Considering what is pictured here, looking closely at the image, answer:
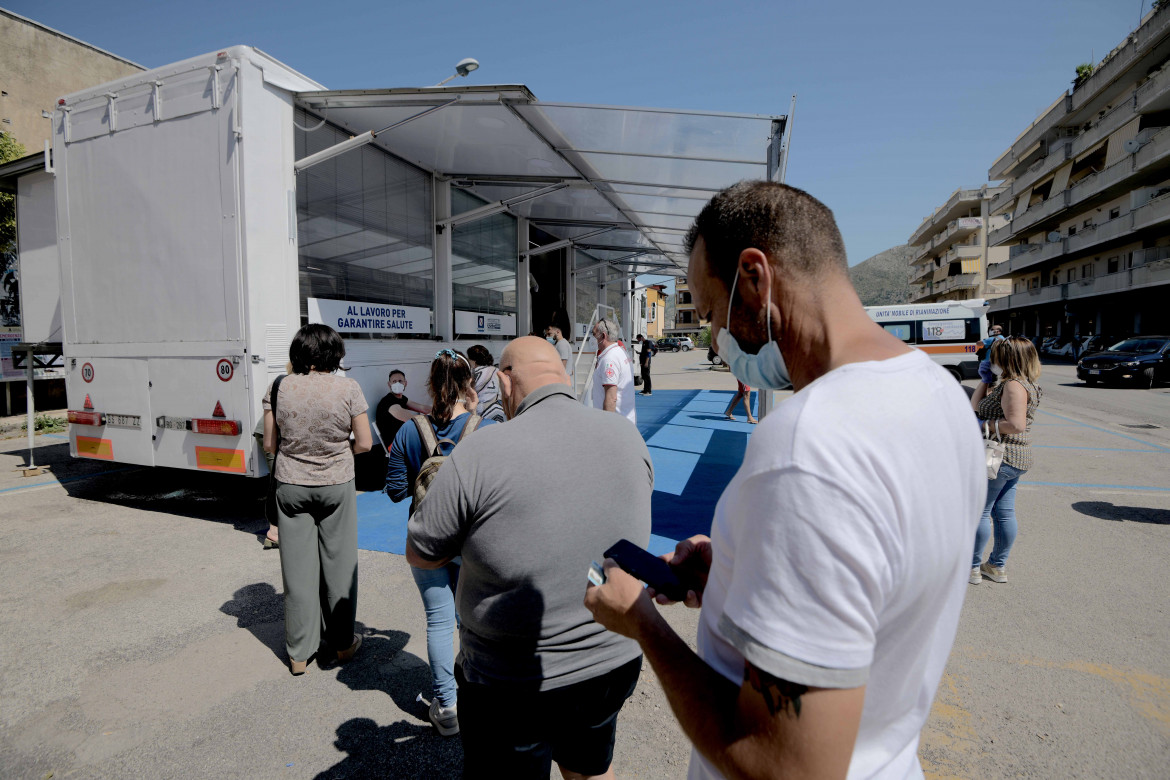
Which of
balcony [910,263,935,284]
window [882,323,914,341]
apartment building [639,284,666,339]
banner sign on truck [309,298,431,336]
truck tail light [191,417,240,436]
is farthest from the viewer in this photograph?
apartment building [639,284,666,339]

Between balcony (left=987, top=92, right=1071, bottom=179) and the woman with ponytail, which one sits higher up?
balcony (left=987, top=92, right=1071, bottom=179)

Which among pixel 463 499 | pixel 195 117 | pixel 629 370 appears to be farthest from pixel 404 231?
pixel 463 499

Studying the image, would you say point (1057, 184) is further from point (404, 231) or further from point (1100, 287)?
point (404, 231)

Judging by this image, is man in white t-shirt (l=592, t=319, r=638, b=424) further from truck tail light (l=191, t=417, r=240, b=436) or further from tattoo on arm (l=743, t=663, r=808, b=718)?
tattoo on arm (l=743, t=663, r=808, b=718)

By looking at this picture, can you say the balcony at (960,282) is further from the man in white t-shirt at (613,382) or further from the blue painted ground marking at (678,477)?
the man in white t-shirt at (613,382)

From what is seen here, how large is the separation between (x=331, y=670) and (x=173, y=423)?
12.0 feet

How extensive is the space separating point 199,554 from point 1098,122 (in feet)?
158

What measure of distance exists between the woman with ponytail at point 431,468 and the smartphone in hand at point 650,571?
1.62 metres

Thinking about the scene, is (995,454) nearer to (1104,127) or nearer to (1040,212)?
(1104,127)

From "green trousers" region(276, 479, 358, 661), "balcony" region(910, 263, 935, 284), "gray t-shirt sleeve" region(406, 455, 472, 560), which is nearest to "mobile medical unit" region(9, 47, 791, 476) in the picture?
"green trousers" region(276, 479, 358, 661)

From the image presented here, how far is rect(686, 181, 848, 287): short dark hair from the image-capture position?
998 mm

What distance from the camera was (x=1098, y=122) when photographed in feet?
116

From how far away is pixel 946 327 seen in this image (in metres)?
20.7

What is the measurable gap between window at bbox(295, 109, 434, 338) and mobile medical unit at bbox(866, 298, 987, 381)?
55.6 feet
